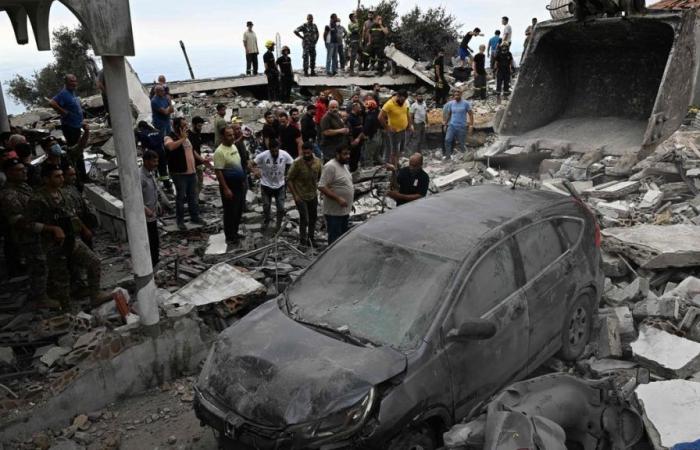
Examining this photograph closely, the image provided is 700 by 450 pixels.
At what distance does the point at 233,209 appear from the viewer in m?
8.30

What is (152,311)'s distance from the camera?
5434 millimetres

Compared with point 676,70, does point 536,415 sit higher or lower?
lower

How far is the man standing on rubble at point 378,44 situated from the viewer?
61.9 feet

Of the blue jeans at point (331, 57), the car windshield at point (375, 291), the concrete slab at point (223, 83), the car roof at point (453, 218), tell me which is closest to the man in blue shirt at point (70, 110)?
the car windshield at point (375, 291)

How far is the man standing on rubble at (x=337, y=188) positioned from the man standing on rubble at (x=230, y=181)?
143 centimetres

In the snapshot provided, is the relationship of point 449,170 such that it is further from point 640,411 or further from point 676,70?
point 640,411

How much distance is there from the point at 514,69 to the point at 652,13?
11.1 m

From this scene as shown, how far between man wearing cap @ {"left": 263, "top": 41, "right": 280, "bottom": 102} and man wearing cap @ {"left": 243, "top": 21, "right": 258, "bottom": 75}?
3.47ft

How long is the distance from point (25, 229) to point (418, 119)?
9160 millimetres

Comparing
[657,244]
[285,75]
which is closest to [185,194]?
[657,244]

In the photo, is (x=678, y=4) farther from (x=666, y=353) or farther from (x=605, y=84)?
(x=666, y=353)

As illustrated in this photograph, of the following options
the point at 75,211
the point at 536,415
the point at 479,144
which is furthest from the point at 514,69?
the point at 536,415

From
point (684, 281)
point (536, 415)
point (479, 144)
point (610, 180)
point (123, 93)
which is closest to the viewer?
point (536, 415)

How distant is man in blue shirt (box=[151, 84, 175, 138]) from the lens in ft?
35.7
